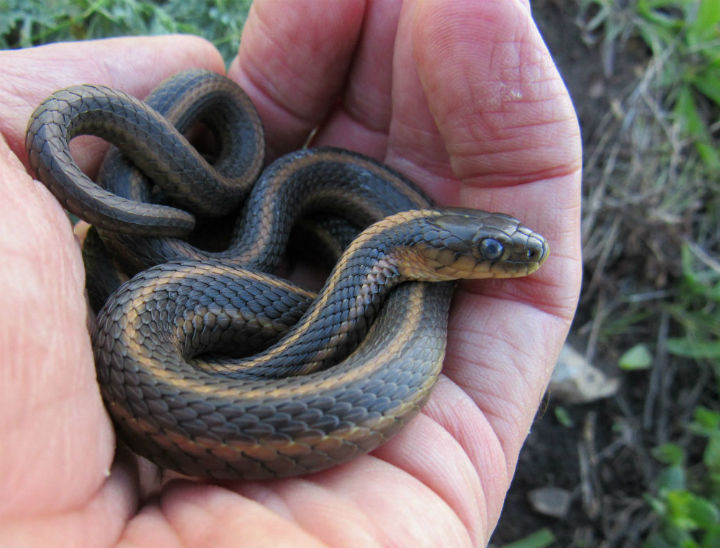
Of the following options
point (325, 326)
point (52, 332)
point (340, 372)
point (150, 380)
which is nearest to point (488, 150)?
point (325, 326)

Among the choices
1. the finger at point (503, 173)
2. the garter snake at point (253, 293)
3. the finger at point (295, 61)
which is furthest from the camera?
the finger at point (295, 61)

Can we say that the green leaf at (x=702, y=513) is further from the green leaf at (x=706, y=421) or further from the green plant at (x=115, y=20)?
the green plant at (x=115, y=20)

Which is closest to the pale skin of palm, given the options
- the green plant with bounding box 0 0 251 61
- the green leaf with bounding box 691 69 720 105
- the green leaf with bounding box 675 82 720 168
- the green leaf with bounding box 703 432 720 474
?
the green plant with bounding box 0 0 251 61

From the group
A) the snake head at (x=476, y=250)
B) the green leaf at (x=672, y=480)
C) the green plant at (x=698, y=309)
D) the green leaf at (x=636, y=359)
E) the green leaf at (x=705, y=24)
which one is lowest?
the green leaf at (x=672, y=480)

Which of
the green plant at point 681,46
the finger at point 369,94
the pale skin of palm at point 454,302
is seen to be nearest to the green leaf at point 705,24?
the green plant at point 681,46

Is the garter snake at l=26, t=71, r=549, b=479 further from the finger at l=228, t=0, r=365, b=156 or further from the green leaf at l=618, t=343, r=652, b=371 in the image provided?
the green leaf at l=618, t=343, r=652, b=371

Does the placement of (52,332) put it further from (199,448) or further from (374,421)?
(374,421)

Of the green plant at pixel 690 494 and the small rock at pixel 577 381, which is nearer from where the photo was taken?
the green plant at pixel 690 494
